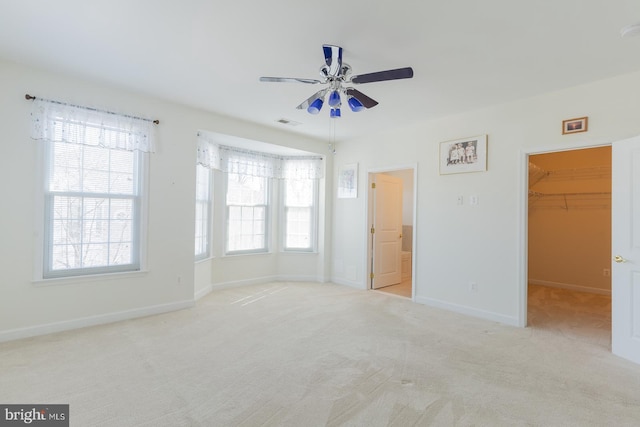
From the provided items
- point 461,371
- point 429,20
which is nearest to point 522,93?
point 429,20

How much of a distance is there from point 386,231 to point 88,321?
172 inches

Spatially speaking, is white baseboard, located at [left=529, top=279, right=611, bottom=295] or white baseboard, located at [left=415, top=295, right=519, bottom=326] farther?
white baseboard, located at [left=529, top=279, right=611, bottom=295]

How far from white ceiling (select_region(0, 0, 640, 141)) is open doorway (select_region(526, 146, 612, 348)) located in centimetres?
239

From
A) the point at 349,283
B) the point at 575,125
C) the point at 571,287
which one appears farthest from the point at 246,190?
the point at 571,287

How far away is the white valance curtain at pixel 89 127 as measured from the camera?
3.09 meters

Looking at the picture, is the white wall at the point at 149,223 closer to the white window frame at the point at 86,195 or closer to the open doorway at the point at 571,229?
the white window frame at the point at 86,195

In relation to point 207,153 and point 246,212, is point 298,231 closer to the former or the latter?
point 246,212

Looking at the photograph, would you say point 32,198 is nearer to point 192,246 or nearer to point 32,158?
point 32,158

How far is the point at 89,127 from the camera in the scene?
11.0ft

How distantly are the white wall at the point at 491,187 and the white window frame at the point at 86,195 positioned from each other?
3.45 meters

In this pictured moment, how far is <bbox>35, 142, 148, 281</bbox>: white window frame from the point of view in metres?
3.15

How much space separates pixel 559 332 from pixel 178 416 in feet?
12.4

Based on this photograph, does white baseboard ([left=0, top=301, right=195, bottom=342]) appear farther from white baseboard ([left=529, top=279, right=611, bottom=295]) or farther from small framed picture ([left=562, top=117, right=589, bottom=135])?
white baseboard ([left=529, top=279, right=611, bottom=295])

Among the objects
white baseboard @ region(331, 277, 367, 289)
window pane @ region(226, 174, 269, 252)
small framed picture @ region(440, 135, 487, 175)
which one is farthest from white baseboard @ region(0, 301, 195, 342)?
small framed picture @ region(440, 135, 487, 175)
